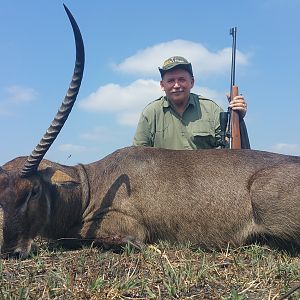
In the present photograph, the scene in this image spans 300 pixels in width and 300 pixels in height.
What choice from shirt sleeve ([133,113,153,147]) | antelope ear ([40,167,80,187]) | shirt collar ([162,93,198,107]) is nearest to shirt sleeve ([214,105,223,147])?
shirt collar ([162,93,198,107])

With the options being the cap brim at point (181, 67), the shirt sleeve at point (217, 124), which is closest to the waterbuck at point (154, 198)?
the shirt sleeve at point (217, 124)

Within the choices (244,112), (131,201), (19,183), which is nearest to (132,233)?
(131,201)

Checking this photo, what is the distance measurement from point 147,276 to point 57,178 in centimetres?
203

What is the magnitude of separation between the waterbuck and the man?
212 centimetres

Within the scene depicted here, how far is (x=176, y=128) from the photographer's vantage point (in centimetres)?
770

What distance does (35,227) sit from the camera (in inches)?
195

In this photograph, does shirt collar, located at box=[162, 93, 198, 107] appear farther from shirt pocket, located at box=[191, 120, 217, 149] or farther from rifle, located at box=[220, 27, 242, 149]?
rifle, located at box=[220, 27, 242, 149]

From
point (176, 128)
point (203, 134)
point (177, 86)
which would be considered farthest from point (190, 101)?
point (203, 134)

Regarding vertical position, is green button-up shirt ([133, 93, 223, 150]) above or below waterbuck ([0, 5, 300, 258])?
above

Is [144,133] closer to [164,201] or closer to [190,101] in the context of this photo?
[190,101]

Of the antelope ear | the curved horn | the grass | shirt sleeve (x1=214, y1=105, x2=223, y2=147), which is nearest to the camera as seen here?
the grass

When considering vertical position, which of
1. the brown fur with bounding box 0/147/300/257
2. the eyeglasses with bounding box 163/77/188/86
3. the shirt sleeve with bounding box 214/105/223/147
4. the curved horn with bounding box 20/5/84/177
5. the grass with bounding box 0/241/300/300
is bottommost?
the grass with bounding box 0/241/300/300

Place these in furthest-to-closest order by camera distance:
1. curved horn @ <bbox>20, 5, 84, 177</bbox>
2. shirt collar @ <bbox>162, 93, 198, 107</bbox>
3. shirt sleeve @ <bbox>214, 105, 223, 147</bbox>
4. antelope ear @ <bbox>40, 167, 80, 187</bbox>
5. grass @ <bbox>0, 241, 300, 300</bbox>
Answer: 1. shirt collar @ <bbox>162, 93, 198, 107</bbox>
2. shirt sleeve @ <bbox>214, 105, 223, 147</bbox>
3. antelope ear @ <bbox>40, 167, 80, 187</bbox>
4. curved horn @ <bbox>20, 5, 84, 177</bbox>
5. grass @ <bbox>0, 241, 300, 300</bbox>

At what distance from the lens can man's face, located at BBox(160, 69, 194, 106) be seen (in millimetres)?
7707
